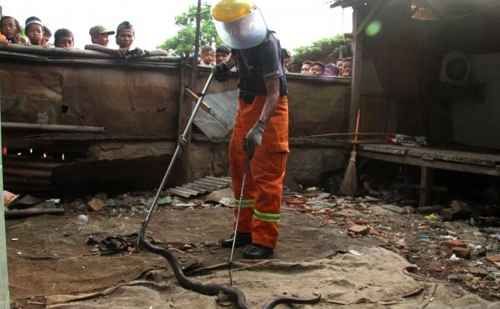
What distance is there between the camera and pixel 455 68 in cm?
805

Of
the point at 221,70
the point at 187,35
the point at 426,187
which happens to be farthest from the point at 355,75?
the point at 187,35

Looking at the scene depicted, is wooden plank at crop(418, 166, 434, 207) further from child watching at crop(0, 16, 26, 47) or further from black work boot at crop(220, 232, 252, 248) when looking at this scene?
child watching at crop(0, 16, 26, 47)

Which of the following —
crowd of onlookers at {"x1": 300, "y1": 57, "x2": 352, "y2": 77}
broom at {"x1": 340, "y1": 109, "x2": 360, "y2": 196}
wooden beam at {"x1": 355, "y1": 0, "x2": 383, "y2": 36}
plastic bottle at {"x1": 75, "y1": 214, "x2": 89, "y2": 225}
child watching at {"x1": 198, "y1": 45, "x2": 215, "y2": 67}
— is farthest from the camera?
crowd of onlookers at {"x1": 300, "y1": 57, "x2": 352, "y2": 77}

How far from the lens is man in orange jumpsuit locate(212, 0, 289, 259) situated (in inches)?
133

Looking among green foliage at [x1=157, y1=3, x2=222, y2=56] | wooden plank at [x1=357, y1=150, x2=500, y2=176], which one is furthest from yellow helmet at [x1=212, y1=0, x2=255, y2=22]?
green foliage at [x1=157, y1=3, x2=222, y2=56]

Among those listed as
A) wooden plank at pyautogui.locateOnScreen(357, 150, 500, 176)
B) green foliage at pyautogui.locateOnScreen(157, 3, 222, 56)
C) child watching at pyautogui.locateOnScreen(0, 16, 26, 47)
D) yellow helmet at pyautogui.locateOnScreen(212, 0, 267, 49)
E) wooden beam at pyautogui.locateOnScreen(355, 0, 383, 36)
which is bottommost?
wooden plank at pyautogui.locateOnScreen(357, 150, 500, 176)

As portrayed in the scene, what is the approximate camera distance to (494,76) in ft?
26.1

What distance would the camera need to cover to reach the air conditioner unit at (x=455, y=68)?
7.97 meters

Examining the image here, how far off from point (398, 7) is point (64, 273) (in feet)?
21.9

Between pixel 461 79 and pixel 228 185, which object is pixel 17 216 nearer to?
pixel 228 185

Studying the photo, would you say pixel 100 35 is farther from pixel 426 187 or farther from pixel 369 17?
pixel 426 187

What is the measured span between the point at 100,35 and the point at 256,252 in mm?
4051

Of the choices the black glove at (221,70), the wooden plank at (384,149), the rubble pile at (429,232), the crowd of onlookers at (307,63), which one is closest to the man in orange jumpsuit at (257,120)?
the black glove at (221,70)

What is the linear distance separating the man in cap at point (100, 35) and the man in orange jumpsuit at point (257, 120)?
9.88ft
